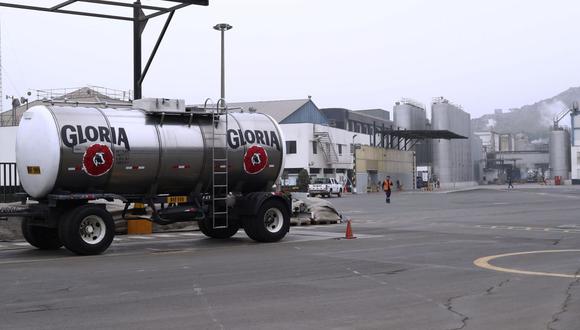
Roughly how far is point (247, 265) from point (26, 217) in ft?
19.5

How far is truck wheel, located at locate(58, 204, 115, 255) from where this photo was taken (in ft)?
48.1

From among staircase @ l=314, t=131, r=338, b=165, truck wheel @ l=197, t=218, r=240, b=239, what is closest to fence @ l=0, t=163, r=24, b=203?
truck wheel @ l=197, t=218, r=240, b=239

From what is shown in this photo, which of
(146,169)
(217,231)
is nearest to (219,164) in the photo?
(146,169)

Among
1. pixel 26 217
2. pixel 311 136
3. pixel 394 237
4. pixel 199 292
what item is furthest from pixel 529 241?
pixel 311 136

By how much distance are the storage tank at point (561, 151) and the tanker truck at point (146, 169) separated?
104192mm

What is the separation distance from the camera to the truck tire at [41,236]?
16.2 meters

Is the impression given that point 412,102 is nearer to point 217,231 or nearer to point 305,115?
point 305,115

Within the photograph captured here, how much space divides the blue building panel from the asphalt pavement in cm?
6017

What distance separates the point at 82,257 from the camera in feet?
47.8

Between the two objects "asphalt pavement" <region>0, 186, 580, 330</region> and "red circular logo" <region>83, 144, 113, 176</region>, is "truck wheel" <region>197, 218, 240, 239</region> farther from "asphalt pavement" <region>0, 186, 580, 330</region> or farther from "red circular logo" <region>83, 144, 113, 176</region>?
"red circular logo" <region>83, 144, 113, 176</region>

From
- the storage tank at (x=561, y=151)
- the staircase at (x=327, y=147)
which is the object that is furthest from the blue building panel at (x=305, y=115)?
the storage tank at (x=561, y=151)

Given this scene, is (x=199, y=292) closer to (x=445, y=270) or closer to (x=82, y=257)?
(x=445, y=270)

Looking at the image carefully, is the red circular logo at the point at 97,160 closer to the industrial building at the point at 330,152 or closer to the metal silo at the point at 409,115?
the industrial building at the point at 330,152

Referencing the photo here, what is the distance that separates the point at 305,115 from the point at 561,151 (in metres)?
55.2
